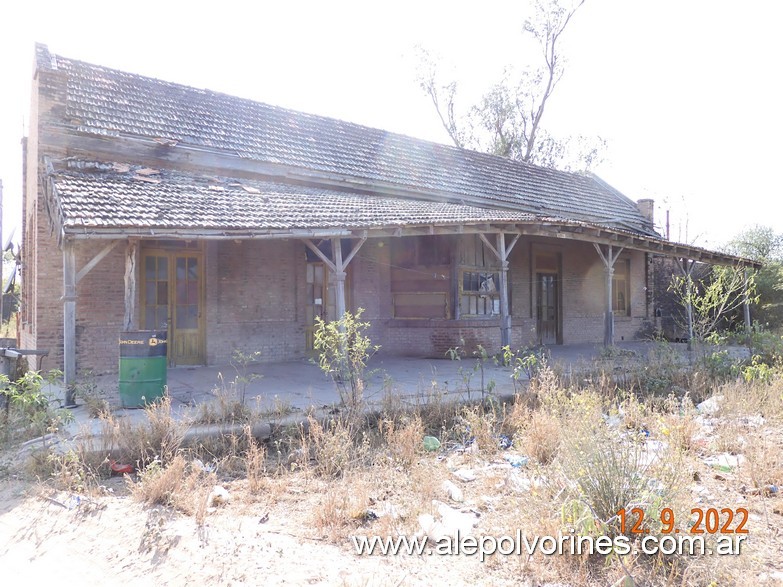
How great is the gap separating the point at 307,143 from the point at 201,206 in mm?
6188

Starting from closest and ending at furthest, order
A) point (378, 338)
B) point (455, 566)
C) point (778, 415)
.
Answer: point (455, 566) → point (778, 415) → point (378, 338)

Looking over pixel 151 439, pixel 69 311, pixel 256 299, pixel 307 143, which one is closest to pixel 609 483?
pixel 151 439

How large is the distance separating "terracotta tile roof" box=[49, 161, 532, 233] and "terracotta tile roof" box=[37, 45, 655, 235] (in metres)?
0.37

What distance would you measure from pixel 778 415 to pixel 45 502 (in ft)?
24.8

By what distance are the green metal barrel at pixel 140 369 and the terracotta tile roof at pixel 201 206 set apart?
151 cm

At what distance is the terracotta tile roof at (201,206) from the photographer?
24.9 ft

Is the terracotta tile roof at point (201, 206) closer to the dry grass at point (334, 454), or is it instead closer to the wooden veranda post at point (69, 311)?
the wooden veranda post at point (69, 311)

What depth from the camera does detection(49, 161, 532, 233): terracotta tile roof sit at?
24.9 feet

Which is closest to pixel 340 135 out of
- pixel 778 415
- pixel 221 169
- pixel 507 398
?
pixel 221 169

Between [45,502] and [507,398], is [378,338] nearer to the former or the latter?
[507,398]

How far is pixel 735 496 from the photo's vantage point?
14.4 feet

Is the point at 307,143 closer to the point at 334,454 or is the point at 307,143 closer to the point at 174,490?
the point at 334,454

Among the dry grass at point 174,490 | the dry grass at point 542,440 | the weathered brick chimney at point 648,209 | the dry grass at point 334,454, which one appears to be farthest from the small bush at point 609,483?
the weathered brick chimney at point 648,209

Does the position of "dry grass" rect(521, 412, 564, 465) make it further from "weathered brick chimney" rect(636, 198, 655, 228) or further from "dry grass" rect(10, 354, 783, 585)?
"weathered brick chimney" rect(636, 198, 655, 228)
